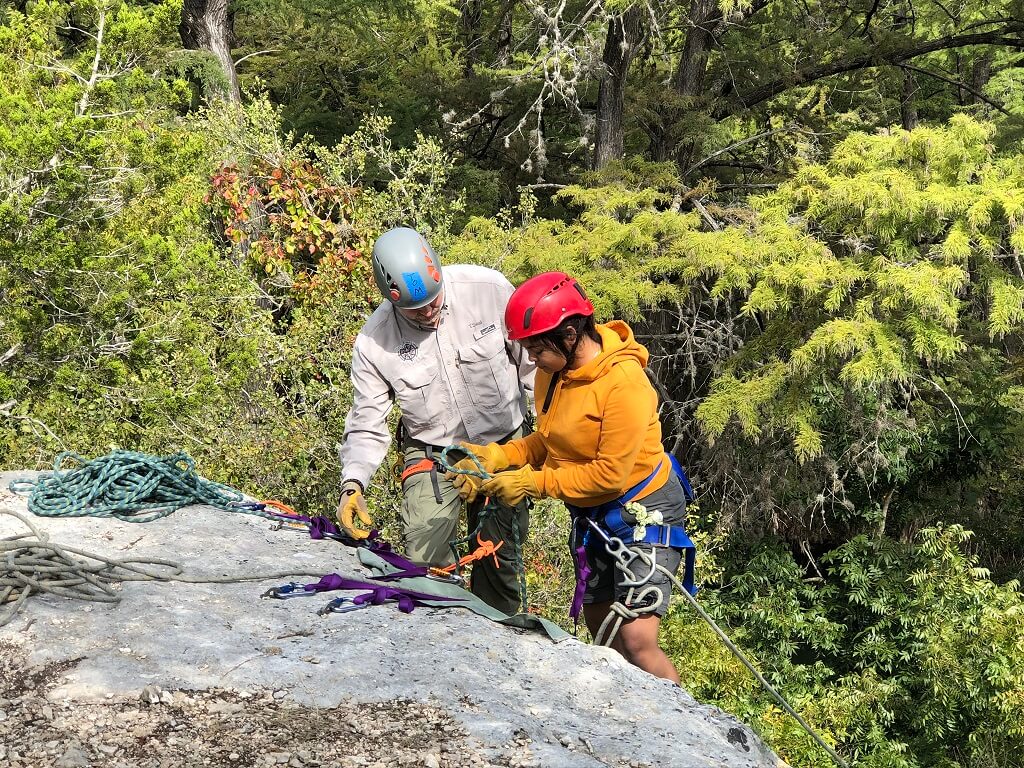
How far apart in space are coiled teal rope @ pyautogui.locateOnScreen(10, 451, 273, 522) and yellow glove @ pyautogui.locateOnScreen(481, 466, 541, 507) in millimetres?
1358

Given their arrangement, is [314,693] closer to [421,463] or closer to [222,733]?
[222,733]

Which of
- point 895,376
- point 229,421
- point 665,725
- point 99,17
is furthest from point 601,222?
point 665,725

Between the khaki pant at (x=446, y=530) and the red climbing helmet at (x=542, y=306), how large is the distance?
3.40ft

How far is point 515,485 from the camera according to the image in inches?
131

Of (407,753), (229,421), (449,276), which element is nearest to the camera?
(407,753)

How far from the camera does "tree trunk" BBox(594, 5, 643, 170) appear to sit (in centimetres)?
1091

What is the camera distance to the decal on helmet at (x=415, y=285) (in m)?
3.89

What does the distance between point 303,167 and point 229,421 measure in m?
3.68

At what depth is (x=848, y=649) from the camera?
12422mm

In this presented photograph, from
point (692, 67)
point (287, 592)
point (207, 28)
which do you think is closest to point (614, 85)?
point (692, 67)

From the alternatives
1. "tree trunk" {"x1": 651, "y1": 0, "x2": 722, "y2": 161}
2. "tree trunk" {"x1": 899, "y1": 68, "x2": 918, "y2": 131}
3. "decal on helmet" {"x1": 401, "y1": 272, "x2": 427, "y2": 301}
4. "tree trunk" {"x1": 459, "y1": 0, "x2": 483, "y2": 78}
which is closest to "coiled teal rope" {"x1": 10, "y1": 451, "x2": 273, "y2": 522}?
"decal on helmet" {"x1": 401, "y1": 272, "x2": 427, "y2": 301}

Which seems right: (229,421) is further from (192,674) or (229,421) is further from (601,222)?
(192,674)

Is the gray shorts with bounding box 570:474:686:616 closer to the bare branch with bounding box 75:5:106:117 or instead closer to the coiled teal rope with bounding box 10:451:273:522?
the coiled teal rope with bounding box 10:451:273:522

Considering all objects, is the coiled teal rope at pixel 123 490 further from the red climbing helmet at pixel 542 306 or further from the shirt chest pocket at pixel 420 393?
the red climbing helmet at pixel 542 306
